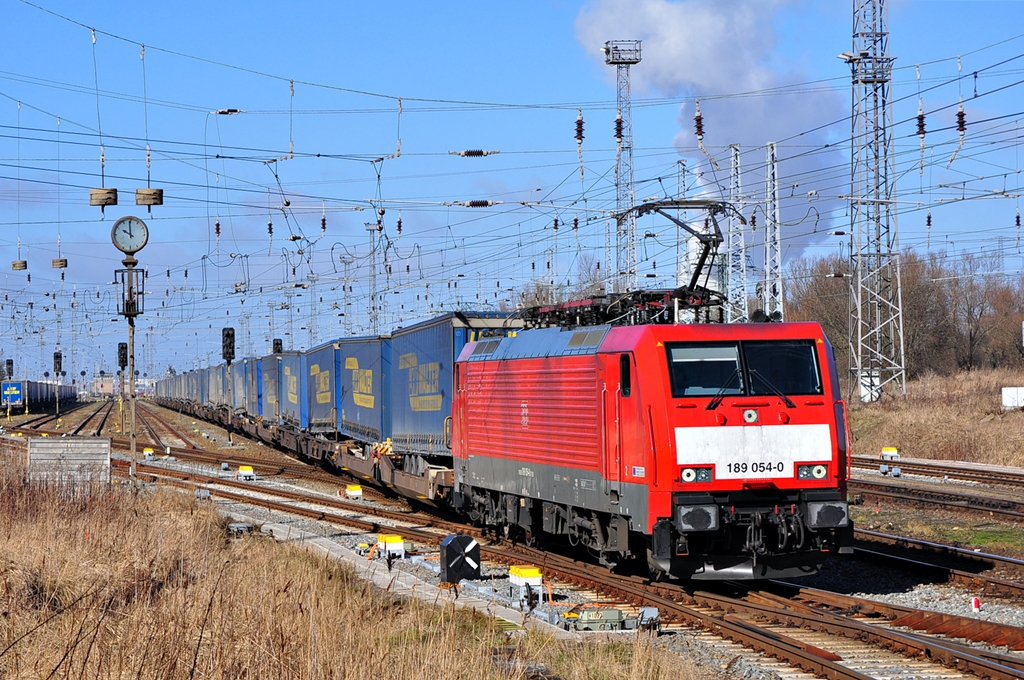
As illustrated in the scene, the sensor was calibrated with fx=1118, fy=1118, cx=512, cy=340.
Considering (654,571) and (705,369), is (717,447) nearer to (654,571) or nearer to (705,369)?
(705,369)

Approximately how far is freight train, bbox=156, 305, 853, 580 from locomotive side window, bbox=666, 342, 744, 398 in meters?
0.02

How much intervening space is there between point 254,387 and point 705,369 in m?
39.3

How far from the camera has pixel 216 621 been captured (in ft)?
27.8

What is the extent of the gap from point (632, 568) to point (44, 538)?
7.59 m

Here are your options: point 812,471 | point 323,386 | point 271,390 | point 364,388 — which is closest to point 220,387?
point 271,390

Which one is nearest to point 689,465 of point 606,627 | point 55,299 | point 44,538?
point 606,627

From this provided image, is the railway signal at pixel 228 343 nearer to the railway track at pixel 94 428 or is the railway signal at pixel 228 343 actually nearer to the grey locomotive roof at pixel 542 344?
the railway track at pixel 94 428

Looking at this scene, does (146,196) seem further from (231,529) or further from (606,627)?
(606,627)

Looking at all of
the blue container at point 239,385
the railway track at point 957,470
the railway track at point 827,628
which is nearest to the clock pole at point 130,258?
the railway track at point 827,628

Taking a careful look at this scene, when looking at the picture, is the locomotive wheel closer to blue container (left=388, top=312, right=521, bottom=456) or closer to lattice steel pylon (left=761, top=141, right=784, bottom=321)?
blue container (left=388, top=312, right=521, bottom=456)

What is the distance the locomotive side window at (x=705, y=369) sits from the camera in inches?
510

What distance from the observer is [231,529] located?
1931 cm

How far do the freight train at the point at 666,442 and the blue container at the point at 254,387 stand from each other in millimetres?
30598

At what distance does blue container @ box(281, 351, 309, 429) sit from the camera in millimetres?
37562
